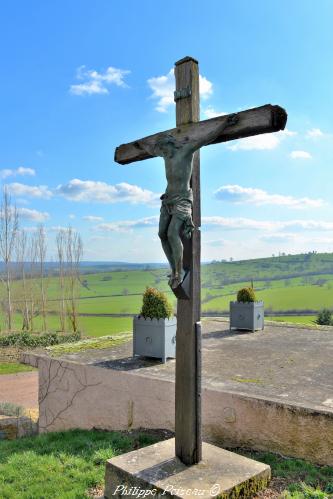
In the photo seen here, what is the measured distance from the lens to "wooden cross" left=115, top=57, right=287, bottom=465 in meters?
3.08

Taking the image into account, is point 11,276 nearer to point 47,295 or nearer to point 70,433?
point 47,295

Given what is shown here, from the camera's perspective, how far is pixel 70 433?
5301 millimetres

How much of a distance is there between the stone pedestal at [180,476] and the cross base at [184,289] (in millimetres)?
1215

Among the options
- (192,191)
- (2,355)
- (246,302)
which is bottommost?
(2,355)

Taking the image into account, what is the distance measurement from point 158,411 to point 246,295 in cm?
403

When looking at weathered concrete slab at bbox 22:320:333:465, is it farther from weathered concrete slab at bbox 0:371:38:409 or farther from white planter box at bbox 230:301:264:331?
weathered concrete slab at bbox 0:371:38:409

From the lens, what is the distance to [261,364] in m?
5.62

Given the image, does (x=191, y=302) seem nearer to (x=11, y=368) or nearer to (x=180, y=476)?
(x=180, y=476)

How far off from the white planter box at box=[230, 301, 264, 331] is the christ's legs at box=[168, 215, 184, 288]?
549cm

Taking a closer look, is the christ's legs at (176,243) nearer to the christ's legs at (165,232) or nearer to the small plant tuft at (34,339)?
the christ's legs at (165,232)

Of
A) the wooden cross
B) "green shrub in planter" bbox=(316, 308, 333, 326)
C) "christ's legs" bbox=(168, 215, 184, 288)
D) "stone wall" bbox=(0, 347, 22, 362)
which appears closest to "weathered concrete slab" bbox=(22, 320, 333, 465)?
the wooden cross

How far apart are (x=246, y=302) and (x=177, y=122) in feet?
18.3

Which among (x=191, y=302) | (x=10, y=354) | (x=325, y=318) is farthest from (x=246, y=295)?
(x=10, y=354)

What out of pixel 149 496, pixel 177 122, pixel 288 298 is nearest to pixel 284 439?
pixel 149 496
